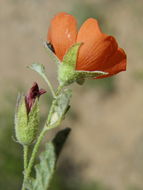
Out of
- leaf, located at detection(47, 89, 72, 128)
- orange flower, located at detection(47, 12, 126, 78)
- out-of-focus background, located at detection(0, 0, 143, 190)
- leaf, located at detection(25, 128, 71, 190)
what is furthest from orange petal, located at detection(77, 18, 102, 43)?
out-of-focus background, located at detection(0, 0, 143, 190)

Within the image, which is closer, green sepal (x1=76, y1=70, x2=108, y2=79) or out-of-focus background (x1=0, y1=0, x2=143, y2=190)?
green sepal (x1=76, y1=70, x2=108, y2=79)

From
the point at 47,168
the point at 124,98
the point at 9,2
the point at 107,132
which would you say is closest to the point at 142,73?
the point at 124,98

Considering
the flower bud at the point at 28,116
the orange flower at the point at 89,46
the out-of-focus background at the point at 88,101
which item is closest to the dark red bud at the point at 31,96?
the flower bud at the point at 28,116

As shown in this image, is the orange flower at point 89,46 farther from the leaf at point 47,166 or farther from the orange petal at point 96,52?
the leaf at point 47,166

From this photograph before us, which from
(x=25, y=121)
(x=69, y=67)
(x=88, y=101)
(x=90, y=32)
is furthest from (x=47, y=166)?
(x=88, y=101)

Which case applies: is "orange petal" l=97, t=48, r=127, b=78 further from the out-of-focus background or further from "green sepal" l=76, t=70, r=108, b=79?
the out-of-focus background

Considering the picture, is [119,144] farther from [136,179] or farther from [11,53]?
[11,53]

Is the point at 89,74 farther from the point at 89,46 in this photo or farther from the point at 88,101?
the point at 88,101
